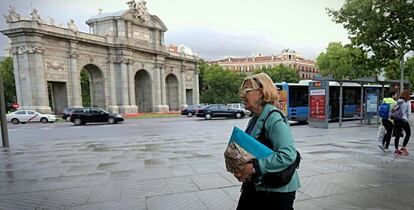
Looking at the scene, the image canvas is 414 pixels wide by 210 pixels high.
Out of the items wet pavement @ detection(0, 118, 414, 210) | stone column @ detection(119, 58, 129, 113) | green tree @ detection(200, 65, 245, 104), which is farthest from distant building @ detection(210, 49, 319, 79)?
wet pavement @ detection(0, 118, 414, 210)

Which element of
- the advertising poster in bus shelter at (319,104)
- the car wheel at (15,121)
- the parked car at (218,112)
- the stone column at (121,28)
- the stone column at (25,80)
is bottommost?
the car wheel at (15,121)

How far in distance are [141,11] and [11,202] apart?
140 ft

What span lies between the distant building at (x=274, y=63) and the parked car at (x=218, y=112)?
261 feet

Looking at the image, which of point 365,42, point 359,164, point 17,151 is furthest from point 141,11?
point 359,164

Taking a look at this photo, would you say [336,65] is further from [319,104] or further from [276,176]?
[276,176]

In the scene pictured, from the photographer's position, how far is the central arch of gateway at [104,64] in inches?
1246

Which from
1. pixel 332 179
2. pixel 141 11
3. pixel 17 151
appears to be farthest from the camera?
pixel 141 11

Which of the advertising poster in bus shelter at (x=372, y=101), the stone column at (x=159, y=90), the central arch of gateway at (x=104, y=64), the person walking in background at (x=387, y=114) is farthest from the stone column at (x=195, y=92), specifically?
the person walking in background at (x=387, y=114)

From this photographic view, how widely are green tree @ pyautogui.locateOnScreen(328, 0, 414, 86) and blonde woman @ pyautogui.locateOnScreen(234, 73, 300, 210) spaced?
18.3m

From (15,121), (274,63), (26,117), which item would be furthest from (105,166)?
A: (274,63)

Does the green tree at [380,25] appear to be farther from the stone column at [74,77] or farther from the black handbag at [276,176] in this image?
the stone column at [74,77]

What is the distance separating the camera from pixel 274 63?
110 m

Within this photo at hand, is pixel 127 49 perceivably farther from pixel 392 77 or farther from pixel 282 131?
pixel 282 131

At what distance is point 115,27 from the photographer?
135ft
